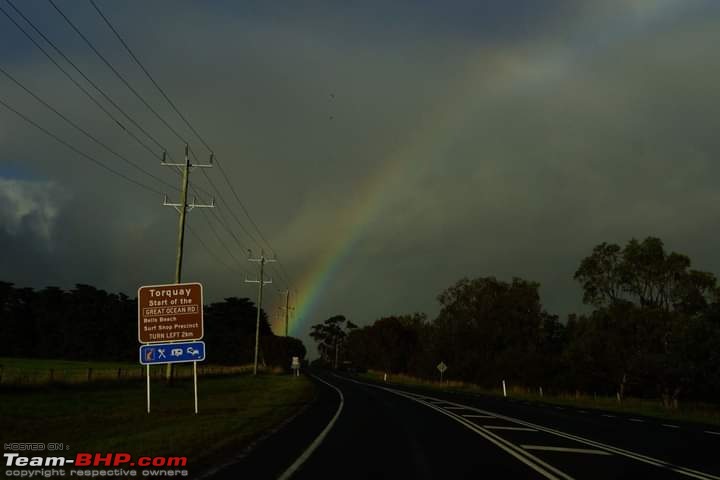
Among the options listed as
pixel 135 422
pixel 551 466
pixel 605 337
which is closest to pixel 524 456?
pixel 551 466

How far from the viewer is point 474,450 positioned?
15133mm

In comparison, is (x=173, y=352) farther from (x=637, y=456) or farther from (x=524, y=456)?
(x=637, y=456)

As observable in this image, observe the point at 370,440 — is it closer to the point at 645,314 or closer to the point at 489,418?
the point at 489,418

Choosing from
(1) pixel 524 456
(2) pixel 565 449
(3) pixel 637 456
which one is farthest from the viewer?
(2) pixel 565 449

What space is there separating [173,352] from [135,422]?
12.1ft

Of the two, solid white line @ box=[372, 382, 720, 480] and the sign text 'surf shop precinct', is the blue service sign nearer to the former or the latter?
the sign text 'surf shop precinct'

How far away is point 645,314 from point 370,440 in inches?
2396

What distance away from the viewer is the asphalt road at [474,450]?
39.5ft

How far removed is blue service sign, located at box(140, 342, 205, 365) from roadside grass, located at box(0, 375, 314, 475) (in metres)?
1.93

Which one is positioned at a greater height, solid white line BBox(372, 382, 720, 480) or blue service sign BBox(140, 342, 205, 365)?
blue service sign BBox(140, 342, 205, 365)

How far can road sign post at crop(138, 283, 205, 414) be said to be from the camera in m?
24.6

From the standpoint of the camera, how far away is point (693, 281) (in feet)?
239

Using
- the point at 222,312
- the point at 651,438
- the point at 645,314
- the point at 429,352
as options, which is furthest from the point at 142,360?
the point at 222,312

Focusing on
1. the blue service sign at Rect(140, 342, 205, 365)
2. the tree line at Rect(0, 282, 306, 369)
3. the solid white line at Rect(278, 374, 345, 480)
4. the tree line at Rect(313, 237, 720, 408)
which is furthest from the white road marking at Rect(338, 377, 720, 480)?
the tree line at Rect(0, 282, 306, 369)
